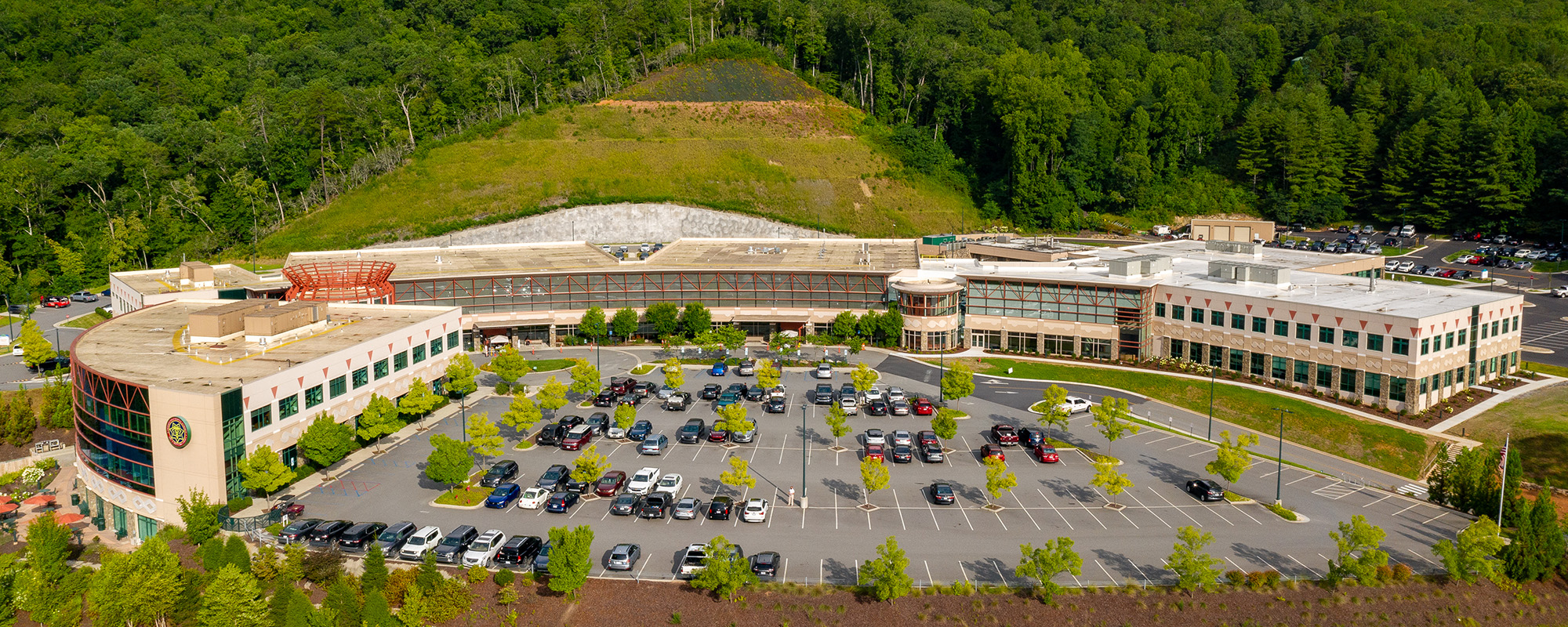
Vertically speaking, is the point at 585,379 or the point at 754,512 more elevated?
the point at 585,379

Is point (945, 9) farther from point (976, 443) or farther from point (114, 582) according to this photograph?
point (114, 582)

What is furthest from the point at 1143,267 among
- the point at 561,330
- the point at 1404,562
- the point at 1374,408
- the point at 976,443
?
the point at 561,330

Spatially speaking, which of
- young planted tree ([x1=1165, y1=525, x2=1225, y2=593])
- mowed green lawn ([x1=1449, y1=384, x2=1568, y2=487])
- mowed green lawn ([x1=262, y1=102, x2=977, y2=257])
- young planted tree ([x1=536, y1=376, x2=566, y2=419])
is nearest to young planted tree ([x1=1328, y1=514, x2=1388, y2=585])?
young planted tree ([x1=1165, y1=525, x2=1225, y2=593])

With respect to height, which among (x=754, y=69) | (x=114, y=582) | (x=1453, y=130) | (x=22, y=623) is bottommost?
(x=22, y=623)

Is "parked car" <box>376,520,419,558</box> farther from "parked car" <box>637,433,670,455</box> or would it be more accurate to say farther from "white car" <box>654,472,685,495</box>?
"parked car" <box>637,433,670,455</box>

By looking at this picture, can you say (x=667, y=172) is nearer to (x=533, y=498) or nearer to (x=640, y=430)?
(x=640, y=430)

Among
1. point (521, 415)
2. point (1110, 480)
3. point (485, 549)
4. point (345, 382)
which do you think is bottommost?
point (485, 549)

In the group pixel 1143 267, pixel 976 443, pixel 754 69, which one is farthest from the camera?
pixel 754 69

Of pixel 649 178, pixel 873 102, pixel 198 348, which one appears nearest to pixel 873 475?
pixel 198 348
